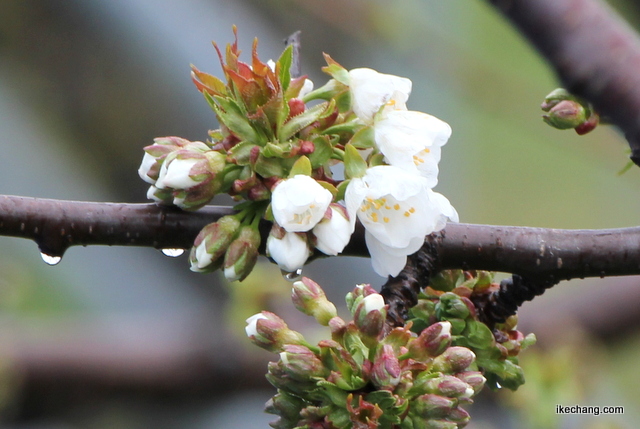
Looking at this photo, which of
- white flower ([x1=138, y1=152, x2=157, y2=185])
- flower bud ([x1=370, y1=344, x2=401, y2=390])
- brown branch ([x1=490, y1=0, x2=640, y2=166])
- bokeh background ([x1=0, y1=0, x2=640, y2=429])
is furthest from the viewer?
bokeh background ([x1=0, y1=0, x2=640, y2=429])

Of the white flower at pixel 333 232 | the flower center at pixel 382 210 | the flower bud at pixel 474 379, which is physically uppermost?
the flower center at pixel 382 210

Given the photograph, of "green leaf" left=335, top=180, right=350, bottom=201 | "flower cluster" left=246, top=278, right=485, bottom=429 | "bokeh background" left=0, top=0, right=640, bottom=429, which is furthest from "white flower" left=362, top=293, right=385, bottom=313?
"bokeh background" left=0, top=0, right=640, bottom=429

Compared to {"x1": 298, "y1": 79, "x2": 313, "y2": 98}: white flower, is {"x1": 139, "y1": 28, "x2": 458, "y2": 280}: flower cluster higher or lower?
lower

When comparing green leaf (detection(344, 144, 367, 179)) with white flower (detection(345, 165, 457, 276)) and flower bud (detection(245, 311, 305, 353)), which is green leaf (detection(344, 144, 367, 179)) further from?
flower bud (detection(245, 311, 305, 353))

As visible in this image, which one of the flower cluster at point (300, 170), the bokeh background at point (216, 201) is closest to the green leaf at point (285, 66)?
the flower cluster at point (300, 170)

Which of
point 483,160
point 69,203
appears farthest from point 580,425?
point 483,160

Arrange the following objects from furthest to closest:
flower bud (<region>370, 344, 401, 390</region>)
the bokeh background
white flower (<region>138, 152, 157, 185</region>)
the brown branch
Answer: the bokeh background, white flower (<region>138, 152, 157, 185</region>), flower bud (<region>370, 344, 401, 390</region>), the brown branch

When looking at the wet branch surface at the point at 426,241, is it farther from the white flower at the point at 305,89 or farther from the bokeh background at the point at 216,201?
the bokeh background at the point at 216,201
